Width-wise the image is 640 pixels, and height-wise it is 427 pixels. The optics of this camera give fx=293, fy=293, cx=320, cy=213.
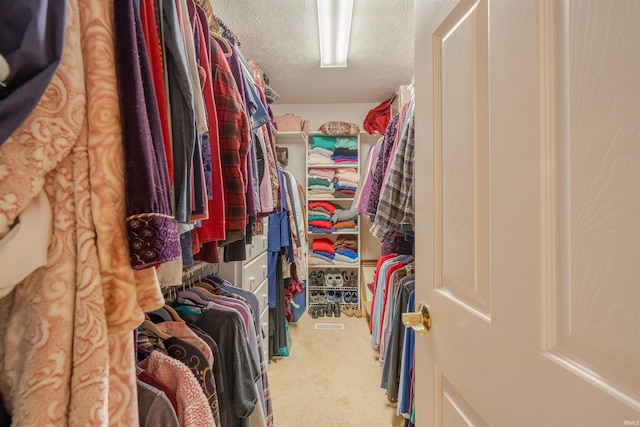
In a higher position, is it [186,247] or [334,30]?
[334,30]

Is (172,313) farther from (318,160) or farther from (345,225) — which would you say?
(318,160)

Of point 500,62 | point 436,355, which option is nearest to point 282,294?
point 436,355

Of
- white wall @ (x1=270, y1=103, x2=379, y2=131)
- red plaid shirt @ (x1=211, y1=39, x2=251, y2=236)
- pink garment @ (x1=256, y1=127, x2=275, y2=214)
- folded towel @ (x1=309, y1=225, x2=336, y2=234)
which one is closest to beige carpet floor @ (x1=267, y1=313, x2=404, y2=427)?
folded towel @ (x1=309, y1=225, x2=336, y2=234)

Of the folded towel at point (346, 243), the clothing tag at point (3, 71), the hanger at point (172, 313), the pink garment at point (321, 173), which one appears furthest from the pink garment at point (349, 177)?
the clothing tag at point (3, 71)

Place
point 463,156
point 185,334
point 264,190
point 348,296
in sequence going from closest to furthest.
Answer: point 463,156
point 185,334
point 264,190
point 348,296

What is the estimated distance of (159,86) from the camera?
0.55 meters

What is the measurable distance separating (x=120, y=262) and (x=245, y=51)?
6.98 feet

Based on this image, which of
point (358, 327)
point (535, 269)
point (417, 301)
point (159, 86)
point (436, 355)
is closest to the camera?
point (535, 269)

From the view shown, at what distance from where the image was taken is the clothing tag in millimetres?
335

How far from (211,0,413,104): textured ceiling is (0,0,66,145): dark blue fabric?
1.57m

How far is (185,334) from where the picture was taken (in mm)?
848

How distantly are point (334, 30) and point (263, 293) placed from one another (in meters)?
1.71

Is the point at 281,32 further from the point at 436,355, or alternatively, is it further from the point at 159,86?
the point at 436,355

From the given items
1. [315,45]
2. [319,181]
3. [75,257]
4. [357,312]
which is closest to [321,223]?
[319,181]
